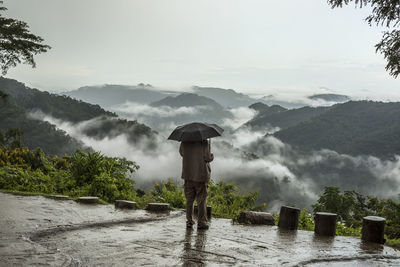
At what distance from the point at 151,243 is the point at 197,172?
2.07 meters

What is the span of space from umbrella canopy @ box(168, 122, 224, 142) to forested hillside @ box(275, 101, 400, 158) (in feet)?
543

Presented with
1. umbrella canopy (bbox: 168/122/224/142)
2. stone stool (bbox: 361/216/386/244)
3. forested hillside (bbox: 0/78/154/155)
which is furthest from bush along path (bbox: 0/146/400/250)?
forested hillside (bbox: 0/78/154/155)

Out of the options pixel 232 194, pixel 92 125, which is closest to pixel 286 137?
pixel 92 125

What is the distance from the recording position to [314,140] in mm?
192875

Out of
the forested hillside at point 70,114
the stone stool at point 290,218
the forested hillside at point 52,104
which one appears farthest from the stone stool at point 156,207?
the forested hillside at point 52,104

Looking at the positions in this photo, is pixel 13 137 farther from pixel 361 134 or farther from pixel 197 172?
pixel 361 134

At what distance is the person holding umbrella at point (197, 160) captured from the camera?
831 cm

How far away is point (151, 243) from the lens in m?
6.76

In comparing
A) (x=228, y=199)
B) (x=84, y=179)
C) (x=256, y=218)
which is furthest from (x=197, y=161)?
(x=84, y=179)

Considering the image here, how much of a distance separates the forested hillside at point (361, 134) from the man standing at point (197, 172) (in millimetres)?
165300

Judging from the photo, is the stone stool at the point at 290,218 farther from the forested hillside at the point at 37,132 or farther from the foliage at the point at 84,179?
the forested hillside at the point at 37,132

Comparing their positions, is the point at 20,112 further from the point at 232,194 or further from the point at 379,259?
the point at 379,259

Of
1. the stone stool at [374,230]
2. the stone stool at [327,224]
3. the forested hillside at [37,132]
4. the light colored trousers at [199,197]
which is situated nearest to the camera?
the stone stool at [374,230]

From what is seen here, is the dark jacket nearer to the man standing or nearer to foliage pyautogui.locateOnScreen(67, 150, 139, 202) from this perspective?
the man standing
